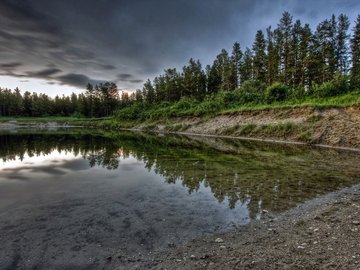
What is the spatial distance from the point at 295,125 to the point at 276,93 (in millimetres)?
11515

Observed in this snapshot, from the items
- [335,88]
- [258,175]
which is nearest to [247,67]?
[335,88]

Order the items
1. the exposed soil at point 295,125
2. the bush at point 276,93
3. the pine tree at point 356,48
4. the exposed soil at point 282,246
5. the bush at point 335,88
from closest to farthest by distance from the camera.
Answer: the exposed soil at point 282,246, the exposed soil at point 295,125, the bush at point 335,88, the bush at point 276,93, the pine tree at point 356,48

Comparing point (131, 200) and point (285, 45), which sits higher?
point (285, 45)

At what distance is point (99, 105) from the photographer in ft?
423

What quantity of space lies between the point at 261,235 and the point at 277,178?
753 centimetres

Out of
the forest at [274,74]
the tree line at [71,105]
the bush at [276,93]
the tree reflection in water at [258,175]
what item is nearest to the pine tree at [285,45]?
the forest at [274,74]

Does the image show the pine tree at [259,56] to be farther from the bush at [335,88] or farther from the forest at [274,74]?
the bush at [335,88]

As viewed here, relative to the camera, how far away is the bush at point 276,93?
4281 centimetres

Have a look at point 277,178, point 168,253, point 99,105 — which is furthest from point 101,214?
point 99,105

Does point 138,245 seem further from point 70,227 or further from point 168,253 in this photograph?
point 70,227

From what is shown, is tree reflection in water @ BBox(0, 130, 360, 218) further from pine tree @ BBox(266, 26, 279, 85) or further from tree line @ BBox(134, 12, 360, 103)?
pine tree @ BBox(266, 26, 279, 85)

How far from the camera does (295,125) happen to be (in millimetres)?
33344

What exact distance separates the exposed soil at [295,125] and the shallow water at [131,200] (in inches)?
421

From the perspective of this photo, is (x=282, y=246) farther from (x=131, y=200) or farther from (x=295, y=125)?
(x=295, y=125)
